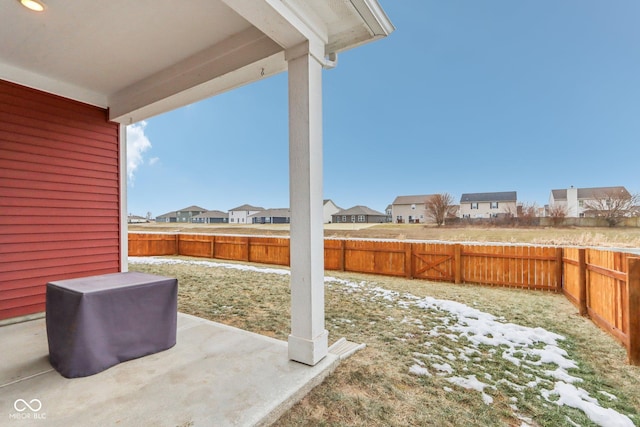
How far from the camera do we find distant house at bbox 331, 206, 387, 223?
33.7m

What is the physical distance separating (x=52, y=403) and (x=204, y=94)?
288cm

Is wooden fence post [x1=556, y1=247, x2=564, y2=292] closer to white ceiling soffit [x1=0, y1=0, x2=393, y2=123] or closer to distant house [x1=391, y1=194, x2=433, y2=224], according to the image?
white ceiling soffit [x1=0, y1=0, x2=393, y2=123]

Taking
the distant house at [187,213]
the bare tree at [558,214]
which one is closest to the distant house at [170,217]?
the distant house at [187,213]

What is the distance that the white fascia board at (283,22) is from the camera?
5.68 ft

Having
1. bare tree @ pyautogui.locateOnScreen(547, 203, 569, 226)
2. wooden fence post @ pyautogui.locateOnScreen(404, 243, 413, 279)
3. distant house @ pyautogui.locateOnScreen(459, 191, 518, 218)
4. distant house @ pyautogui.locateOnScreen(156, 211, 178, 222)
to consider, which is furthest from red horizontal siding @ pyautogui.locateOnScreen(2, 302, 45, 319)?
distant house @ pyautogui.locateOnScreen(156, 211, 178, 222)

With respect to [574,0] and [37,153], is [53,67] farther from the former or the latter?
[574,0]

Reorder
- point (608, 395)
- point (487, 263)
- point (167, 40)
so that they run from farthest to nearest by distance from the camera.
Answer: point (487, 263), point (167, 40), point (608, 395)

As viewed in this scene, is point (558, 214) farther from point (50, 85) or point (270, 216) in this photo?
point (270, 216)

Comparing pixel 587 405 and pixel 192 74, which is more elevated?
pixel 192 74

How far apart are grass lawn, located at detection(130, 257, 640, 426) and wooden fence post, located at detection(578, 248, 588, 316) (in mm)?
175

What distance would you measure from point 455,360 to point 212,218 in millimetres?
41717

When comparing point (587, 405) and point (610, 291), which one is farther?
point (610, 291)

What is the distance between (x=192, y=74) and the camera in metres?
2.77

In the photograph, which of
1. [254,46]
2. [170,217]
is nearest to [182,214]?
[170,217]
